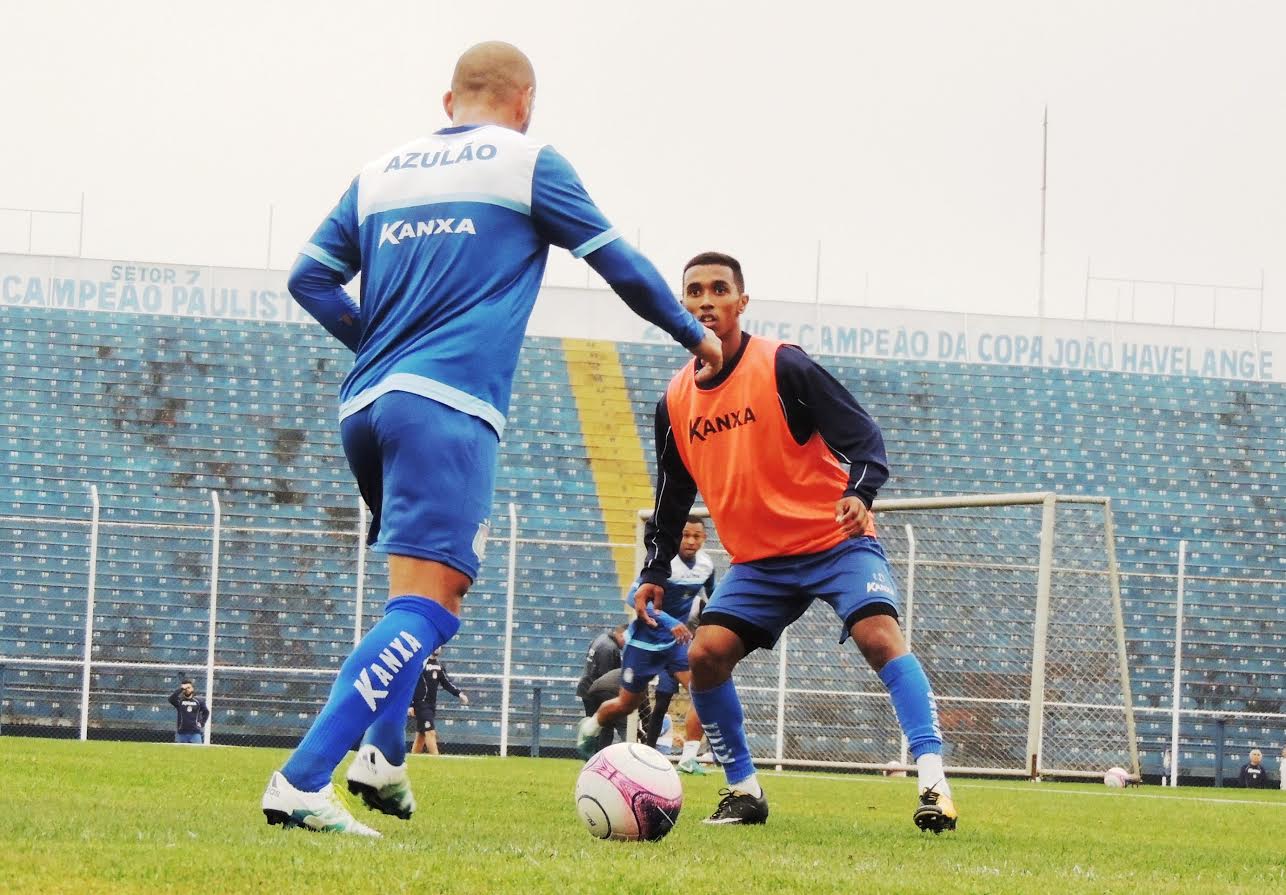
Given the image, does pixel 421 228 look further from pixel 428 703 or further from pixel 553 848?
pixel 428 703

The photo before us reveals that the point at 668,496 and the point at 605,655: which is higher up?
the point at 668,496

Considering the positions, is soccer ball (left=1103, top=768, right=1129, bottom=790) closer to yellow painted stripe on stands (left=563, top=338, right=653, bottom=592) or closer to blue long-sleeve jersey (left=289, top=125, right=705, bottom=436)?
yellow painted stripe on stands (left=563, top=338, right=653, bottom=592)

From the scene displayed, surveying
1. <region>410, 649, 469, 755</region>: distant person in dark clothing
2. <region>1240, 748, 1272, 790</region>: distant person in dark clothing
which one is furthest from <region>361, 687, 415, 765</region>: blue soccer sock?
<region>1240, 748, 1272, 790</region>: distant person in dark clothing

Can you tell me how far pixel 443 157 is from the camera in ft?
14.6

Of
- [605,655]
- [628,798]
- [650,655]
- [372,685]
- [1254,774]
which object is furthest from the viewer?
[1254,774]

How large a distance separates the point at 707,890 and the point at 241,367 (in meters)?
26.5

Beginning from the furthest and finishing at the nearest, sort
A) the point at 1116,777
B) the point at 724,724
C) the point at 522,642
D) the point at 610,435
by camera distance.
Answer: the point at 610,435, the point at 522,642, the point at 1116,777, the point at 724,724

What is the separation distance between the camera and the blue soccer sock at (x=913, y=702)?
235 inches

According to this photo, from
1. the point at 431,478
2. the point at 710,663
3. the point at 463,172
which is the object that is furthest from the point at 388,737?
the point at 710,663

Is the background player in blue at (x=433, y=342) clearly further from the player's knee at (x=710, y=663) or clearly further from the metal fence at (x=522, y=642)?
the metal fence at (x=522, y=642)

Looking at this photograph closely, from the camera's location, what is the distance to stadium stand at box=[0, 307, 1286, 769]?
75.0 feet

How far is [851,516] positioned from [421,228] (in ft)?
6.18

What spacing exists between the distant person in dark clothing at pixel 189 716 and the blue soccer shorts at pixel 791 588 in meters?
14.7

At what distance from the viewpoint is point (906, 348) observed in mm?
30984
